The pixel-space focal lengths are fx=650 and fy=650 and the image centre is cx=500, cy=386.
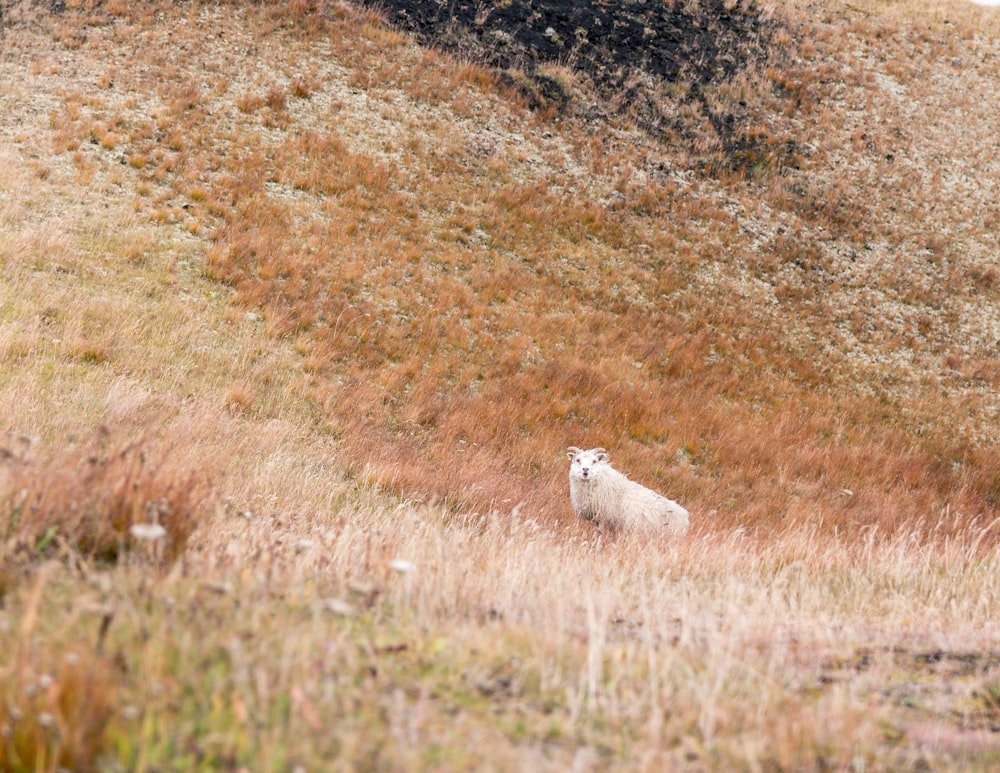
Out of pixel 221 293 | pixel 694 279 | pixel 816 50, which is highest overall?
pixel 816 50

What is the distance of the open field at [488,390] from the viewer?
2.56 metres

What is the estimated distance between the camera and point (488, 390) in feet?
50.5

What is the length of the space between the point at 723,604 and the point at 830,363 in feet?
59.1

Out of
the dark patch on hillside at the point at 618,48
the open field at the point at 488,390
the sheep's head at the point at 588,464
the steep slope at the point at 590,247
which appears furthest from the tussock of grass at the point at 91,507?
the dark patch on hillside at the point at 618,48

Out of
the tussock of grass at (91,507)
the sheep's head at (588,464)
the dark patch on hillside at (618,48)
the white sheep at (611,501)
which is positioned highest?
the dark patch on hillside at (618,48)

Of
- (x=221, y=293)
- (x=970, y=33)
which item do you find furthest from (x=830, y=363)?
(x=970, y=33)

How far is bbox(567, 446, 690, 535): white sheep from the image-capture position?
31.8 feet

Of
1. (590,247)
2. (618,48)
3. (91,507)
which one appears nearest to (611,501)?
(91,507)

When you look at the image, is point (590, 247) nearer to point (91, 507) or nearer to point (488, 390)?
point (488, 390)

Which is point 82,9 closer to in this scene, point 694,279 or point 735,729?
point 694,279

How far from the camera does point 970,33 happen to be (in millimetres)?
34688

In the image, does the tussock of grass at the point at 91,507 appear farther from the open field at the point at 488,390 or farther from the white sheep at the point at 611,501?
the white sheep at the point at 611,501

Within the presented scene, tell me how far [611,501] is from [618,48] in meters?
27.3

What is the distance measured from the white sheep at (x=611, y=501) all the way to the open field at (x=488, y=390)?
55cm
